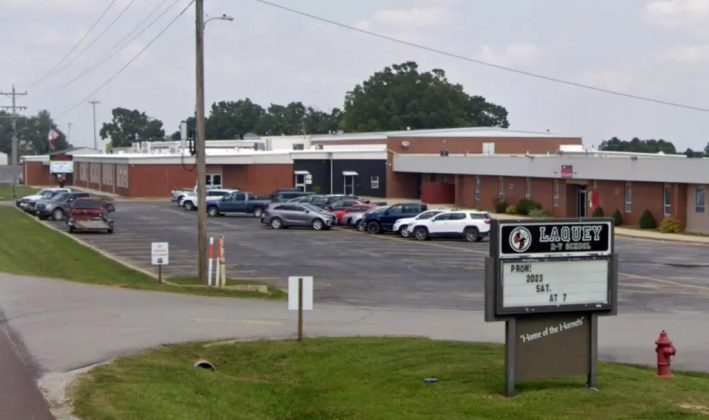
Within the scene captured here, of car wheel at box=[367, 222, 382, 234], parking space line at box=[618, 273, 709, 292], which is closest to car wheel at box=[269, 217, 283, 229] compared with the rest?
car wheel at box=[367, 222, 382, 234]

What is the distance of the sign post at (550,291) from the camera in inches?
546

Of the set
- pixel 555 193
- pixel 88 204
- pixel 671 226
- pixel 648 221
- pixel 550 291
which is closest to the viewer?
pixel 550 291

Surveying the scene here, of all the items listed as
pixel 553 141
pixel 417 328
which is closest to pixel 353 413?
pixel 417 328

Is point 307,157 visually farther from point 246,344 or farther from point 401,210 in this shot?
point 246,344

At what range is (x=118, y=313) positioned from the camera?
2292 cm

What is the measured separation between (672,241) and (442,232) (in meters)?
11.0

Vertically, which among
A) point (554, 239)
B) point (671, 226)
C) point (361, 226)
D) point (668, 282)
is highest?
point (554, 239)

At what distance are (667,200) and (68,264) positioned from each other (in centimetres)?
3459

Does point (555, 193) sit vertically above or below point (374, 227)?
above

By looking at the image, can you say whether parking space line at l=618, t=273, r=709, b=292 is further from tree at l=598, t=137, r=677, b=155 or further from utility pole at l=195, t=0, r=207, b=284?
tree at l=598, t=137, r=677, b=155

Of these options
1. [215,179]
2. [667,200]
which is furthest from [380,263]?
[215,179]

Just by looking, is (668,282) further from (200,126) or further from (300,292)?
(300,292)

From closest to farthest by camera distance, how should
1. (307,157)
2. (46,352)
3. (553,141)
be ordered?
(46,352), (307,157), (553,141)

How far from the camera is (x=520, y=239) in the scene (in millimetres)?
14031
